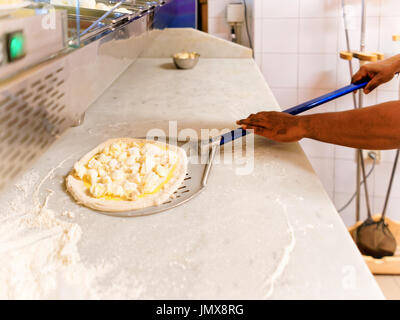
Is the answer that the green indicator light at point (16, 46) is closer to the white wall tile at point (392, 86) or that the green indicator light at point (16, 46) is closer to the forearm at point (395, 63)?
the forearm at point (395, 63)

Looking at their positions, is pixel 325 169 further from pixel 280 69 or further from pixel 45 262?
pixel 45 262

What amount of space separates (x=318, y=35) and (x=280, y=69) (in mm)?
329

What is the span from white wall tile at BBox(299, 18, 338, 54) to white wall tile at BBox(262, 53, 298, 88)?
Result: 0.39 ft

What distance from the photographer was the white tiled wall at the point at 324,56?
2525mm

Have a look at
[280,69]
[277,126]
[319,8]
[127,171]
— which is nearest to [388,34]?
[319,8]

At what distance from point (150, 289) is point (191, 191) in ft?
1.19

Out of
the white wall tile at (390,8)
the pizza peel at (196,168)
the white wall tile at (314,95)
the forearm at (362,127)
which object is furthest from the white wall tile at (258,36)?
the forearm at (362,127)

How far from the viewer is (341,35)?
8.50 feet

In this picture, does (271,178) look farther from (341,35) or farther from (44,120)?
(341,35)

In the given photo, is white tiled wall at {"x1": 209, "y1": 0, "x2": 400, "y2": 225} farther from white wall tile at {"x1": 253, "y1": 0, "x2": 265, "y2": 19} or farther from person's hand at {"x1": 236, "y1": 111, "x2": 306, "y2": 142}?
person's hand at {"x1": 236, "y1": 111, "x2": 306, "y2": 142}

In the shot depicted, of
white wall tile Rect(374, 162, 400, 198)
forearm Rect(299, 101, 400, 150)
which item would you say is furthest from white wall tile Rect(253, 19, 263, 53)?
forearm Rect(299, 101, 400, 150)

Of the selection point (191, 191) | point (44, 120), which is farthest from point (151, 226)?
point (44, 120)

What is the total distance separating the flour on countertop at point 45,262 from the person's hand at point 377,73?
3.69 feet

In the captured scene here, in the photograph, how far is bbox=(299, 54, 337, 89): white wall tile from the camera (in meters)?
2.67
